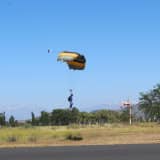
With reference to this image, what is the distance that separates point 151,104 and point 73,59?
74.3m

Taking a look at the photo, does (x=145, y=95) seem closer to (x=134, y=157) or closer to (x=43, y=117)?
(x=43, y=117)

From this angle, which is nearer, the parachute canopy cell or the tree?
the parachute canopy cell

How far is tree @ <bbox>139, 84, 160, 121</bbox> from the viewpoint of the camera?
103662 millimetres

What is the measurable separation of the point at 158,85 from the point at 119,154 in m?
84.1

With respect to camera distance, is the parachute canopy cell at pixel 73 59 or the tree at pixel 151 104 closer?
the parachute canopy cell at pixel 73 59

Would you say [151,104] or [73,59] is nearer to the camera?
[73,59]

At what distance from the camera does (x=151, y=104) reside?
105 metres

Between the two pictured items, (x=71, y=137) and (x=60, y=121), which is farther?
(x=60, y=121)

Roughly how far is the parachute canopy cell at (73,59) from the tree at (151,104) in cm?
7119

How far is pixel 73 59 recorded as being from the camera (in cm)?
3228

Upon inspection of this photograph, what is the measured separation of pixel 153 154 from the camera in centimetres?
2219

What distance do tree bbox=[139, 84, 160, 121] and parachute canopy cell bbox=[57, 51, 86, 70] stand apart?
7119cm

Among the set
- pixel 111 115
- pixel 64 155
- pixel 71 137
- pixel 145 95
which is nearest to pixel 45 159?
pixel 64 155

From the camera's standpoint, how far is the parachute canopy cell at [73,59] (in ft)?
104
